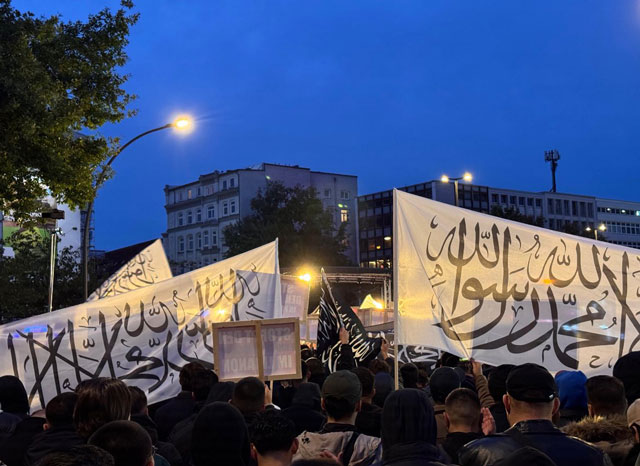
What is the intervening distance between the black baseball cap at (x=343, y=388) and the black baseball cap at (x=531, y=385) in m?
1.10

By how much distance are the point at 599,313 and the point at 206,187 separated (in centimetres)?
8663

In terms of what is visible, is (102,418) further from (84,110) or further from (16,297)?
(16,297)

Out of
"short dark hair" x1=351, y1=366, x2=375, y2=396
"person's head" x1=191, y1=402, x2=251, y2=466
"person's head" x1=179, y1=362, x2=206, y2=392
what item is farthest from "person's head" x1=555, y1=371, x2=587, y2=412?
"person's head" x1=179, y1=362, x2=206, y2=392

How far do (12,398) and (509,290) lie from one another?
5.09 meters

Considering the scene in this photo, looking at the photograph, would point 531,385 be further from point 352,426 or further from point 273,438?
point 273,438

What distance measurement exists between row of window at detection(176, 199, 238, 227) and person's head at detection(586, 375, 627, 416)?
83017 mm

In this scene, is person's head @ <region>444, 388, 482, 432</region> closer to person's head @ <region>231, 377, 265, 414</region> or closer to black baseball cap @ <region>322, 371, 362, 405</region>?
black baseball cap @ <region>322, 371, 362, 405</region>

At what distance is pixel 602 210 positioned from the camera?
12081 centimetres

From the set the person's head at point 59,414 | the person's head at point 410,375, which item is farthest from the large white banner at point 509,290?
the person's head at point 59,414

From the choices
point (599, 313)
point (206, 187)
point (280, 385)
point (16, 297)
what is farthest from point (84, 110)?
point (206, 187)

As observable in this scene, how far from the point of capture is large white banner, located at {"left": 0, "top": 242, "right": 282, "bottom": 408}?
28.5 feet

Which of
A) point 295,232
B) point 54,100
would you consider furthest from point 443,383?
point 295,232

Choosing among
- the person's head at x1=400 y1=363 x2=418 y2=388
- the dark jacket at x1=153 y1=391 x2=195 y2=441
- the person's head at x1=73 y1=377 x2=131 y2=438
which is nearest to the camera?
the person's head at x1=73 y1=377 x2=131 y2=438

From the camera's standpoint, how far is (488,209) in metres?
101
